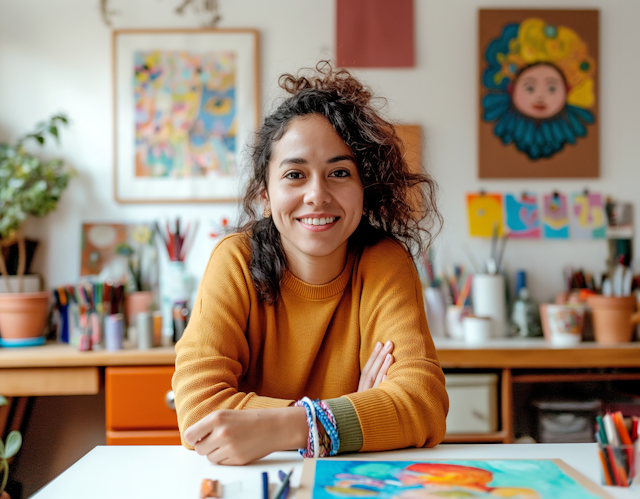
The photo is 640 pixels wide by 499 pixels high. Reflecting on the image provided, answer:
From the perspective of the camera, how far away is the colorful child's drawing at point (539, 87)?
220cm

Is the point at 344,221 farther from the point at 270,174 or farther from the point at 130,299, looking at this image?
the point at 130,299

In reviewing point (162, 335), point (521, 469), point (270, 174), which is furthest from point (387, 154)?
point (162, 335)

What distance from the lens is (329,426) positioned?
82 cm

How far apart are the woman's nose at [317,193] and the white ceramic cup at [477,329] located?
3.44ft

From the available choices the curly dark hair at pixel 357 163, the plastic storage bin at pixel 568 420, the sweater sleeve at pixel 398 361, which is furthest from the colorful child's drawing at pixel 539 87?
the sweater sleeve at pixel 398 361

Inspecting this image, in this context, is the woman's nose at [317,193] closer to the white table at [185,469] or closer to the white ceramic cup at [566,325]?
the white table at [185,469]

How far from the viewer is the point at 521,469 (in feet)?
2.37

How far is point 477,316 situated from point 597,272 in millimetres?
607

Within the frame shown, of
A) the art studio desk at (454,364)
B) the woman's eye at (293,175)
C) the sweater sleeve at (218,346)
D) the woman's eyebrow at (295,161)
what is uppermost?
the woman's eyebrow at (295,161)

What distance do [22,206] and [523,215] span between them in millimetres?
1898

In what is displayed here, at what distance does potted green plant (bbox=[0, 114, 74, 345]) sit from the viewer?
1.93 metres

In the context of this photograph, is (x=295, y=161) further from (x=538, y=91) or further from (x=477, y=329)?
(x=538, y=91)

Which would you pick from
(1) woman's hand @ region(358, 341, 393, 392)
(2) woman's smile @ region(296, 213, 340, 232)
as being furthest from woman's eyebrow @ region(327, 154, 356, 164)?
(1) woman's hand @ region(358, 341, 393, 392)

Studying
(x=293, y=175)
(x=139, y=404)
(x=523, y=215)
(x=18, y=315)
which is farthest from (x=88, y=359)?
(x=523, y=215)
